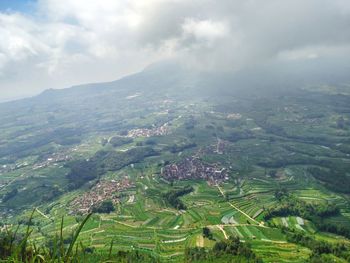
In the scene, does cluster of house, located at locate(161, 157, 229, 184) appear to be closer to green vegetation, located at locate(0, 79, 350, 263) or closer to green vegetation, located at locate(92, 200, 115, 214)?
green vegetation, located at locate(0, 79, 350, 263)

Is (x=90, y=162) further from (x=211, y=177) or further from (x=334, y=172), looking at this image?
(x=334, y=172)

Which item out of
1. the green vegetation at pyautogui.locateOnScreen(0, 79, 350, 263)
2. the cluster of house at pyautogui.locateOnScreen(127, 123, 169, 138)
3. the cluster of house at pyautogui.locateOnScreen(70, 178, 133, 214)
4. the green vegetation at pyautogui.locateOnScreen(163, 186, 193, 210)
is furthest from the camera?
the cluster of house at pyautogui.locateOnScreen(127, 123, 169, 138)

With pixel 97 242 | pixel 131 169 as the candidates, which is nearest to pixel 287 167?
pixel 131 169

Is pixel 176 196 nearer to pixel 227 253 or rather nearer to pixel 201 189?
pixel 201 189

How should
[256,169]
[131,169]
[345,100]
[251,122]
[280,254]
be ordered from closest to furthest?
[280,254], [256,169], [131,169], [251,122], [345,100]

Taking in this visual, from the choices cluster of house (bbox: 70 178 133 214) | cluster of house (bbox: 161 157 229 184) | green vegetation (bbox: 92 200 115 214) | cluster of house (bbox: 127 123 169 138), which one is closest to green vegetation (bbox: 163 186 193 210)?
cluster of house (bbox: 161 157 229 184)

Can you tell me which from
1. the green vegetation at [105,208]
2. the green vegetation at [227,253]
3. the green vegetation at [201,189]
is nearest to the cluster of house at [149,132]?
the green vegetation at [201,189]

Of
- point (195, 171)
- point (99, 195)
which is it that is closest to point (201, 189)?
point (195, 171)
